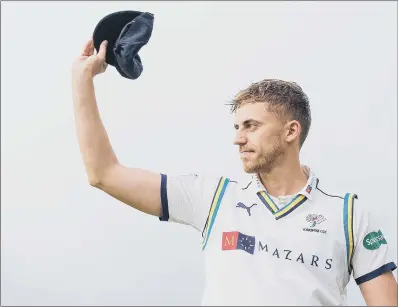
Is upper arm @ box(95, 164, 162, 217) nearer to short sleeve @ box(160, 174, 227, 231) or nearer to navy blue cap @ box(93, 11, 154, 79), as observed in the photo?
short sleeve @ box(160, 174, 227, 231)

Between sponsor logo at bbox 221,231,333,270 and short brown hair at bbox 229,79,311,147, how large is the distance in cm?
110

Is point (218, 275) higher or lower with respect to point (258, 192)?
lower

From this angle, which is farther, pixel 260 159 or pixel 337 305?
pixel 260 159

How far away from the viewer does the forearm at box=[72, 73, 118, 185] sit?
538 cm

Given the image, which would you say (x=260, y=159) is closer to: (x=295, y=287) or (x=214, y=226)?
(x=214, y=226)

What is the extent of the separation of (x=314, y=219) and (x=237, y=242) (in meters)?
0.67

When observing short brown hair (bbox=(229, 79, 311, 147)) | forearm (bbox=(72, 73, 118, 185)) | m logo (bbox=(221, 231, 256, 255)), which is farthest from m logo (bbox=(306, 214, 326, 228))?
forearm (bbox=(72, 73, 118, 185))

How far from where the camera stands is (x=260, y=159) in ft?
18.7

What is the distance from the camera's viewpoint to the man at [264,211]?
5273 millimetres

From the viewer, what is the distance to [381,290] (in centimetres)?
559

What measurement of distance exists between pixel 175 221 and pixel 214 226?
0.34 metres

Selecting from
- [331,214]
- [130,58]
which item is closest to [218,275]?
[331,214]

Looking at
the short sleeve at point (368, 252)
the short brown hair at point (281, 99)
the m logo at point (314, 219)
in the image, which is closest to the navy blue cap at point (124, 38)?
the short brown hair at point (281, 99)

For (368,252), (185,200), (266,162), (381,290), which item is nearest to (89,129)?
(185,200)
